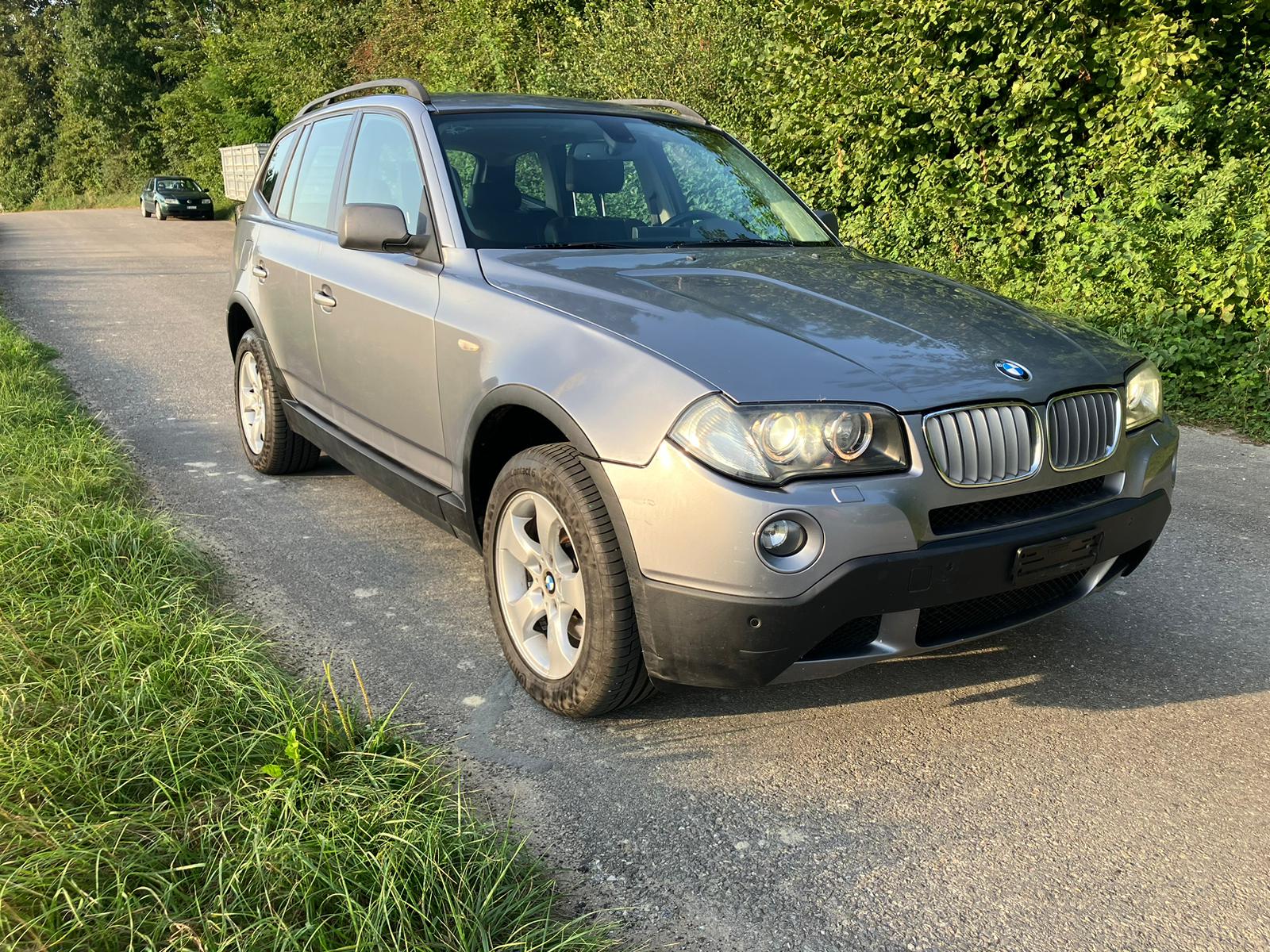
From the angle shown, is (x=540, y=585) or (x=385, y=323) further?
(x=385, y=323)

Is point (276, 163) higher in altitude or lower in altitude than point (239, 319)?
higher

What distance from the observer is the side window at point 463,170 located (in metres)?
3.78

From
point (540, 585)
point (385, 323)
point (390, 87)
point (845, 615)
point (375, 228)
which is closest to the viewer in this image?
point (845, 615)

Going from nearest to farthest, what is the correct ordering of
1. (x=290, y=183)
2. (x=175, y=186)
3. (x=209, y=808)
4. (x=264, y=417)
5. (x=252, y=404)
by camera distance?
(x=209, y=808)
(x=290, y=183)
(x=264, y=417)
(x=252, y=404)
(x=175, y=186)

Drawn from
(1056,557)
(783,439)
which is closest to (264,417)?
(783,439)

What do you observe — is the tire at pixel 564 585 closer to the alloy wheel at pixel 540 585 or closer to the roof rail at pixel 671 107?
the alloy wheel at pixel 540 585

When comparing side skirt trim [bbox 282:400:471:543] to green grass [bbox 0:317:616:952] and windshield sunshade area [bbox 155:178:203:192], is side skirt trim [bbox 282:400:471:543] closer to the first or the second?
green grass [bbox 0:317:616:952]

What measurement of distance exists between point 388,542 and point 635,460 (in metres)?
2.31

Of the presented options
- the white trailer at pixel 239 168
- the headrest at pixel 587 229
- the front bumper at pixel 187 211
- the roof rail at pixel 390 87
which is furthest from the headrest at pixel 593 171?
the front bumper at pixel 187 211

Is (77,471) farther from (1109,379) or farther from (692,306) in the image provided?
(1109,379)

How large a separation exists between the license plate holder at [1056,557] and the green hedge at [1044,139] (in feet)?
14.6

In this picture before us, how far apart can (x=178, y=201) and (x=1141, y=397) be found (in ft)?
113

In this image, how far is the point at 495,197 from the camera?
151 inches

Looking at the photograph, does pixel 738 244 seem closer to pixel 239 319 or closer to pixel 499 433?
pixel 499 433
